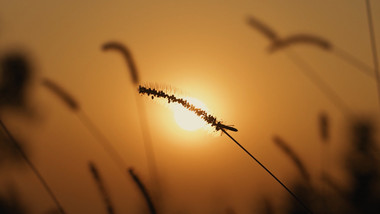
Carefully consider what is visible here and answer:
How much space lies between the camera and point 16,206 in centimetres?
173

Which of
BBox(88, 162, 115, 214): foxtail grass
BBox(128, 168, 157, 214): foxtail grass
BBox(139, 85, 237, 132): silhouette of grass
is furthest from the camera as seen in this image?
BBox(88, 162, 115, 214): foxtail grass

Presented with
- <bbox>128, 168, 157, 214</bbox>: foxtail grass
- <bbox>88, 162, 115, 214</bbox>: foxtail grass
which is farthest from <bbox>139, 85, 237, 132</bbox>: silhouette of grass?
<bbox>88, 162, 115, 214</bbox>: foxtail grass

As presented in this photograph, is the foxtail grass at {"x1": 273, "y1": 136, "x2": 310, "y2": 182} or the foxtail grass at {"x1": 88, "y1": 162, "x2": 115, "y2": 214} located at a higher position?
the foxtail grass at {"x1": 88, "y1": 162, "x2": 115, "y2": 214}

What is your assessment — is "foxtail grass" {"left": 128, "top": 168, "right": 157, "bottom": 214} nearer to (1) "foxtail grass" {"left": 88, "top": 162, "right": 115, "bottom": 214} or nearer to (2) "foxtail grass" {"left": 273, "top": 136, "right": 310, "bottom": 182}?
(1) "foxtail grass" {"left": 88, "top": 162, "right": 115, "bottom": 214}

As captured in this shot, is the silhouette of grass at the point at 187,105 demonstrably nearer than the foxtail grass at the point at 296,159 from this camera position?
Yes

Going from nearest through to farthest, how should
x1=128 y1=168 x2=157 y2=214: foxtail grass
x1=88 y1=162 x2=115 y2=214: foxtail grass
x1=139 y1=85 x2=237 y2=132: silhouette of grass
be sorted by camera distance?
x1=139 y1=85 x2=237 y2=132: silhouette of grass, x1=128 y1=168 x2=157 y2=214: foxtail grass, x1=88 y1=162 x2=115 y2=214: foxtail grass

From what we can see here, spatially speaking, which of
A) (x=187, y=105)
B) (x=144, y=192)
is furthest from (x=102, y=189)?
(x=187, y=105)

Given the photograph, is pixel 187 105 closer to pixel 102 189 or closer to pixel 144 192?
pixel 144 192

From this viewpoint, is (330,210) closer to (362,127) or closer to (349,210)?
(349,210)

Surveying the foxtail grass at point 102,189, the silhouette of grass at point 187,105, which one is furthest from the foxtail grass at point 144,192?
the silhouette of grass at point 187,105

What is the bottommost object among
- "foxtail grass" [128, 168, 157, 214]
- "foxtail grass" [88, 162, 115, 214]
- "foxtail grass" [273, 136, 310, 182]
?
"foxtail grass" [273, 136, 310, 182]

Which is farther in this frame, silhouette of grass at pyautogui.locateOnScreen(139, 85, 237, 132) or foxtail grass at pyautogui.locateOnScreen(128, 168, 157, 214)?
foxtail grass at pyautogui.locateOnScreen(128, 168, 157, 214)

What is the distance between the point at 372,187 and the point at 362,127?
0.33 meters

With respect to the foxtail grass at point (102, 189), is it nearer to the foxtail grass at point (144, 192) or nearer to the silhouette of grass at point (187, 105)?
the foxtail grass at point (144, 192)
